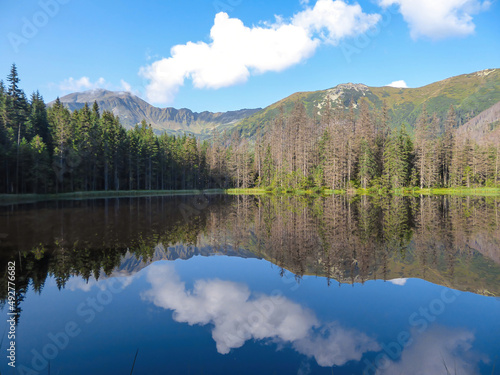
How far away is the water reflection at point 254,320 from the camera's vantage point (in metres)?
6.53

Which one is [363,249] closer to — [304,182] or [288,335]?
[288,335]

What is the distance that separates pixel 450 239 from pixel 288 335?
1527cm

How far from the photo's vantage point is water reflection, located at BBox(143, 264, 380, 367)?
6531 millimetres

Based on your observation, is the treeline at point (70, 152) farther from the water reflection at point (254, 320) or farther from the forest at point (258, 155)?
the water reflection at point (254, 320)

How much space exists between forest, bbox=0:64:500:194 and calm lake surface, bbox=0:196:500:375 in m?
51.5

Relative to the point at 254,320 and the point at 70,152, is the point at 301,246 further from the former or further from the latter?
the point at 70,152

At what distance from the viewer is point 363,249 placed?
15.0 meters

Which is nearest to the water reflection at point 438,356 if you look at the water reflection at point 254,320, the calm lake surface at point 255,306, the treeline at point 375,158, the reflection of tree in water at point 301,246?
the calm lake surface at point 255,306

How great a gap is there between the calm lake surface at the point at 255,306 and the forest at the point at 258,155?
169ft

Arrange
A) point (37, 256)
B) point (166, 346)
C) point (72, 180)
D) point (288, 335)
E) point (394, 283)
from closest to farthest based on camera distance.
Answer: point (166, 346), point (288, 335), point (394, 283), point (37, 256), point (72, 180)

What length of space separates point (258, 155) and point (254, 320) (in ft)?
330

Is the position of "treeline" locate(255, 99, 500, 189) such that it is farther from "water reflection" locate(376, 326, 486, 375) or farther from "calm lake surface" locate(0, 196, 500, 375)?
"water reflection" locate(376, 326, 486, 375)

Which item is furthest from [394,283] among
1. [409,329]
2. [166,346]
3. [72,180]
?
[72,180]

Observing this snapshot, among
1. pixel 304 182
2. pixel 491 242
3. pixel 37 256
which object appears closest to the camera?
pixel 37 256
